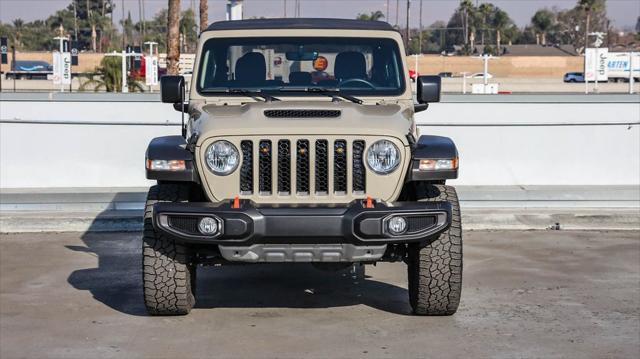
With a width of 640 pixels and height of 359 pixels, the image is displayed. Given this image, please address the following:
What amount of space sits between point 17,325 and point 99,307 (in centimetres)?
74

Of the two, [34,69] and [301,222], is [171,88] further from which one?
[34,69]

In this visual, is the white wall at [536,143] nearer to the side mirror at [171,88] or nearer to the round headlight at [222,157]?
the side mirror at [171,88]

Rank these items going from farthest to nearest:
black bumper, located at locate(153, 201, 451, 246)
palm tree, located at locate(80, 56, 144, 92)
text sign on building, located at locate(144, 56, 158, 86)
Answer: text sign on building, located at locate(144, 56, 158, 86) → palm tree, located at locate(80, 56, 144, 92) → black bumper, located at locate(153, 201, 451, 246)

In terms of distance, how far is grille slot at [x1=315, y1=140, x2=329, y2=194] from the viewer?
23.6 feet

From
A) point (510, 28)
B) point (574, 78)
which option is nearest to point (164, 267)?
point (574, 78)

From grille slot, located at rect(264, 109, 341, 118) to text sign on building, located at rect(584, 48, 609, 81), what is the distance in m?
24.8

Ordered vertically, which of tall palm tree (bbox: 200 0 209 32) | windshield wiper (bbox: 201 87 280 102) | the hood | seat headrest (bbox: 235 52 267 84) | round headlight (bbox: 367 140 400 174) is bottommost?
round headlight (bbox: 367 140 400 174)

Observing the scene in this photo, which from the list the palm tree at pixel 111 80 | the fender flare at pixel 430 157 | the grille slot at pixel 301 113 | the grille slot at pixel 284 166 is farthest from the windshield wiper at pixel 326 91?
the palm tree at pixel 111 80

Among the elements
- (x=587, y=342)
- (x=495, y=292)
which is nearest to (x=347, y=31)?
(x=495, y=292)

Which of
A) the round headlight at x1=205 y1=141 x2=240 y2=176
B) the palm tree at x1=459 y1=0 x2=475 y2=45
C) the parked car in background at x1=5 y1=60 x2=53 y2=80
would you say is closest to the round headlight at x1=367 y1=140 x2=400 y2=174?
the round headlight at x1=205 y1=141 x2=240 y2=176

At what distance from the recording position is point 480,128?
13711mm

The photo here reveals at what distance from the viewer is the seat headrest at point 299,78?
8422 mm

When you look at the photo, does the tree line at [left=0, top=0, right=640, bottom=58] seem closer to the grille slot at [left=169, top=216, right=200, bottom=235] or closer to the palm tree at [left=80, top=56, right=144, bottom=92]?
the palm tree at [left=80, top=56, right=144, bottom=92]

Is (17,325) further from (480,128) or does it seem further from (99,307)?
(480,128)
